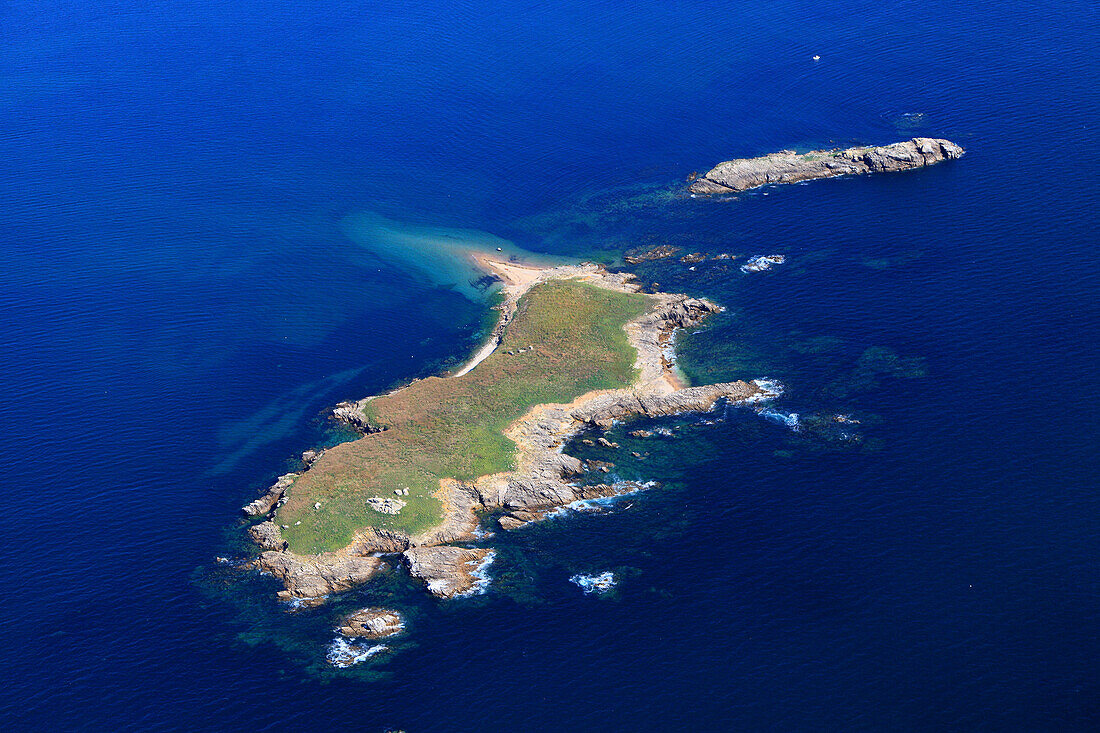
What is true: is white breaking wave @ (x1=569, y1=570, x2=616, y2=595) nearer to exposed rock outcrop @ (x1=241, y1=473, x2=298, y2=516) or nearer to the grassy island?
the grassy island

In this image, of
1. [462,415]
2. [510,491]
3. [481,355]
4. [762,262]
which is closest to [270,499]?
[462,415]

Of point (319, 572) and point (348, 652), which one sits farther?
point (319, 572)

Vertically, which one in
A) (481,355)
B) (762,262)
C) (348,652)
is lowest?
(348,652)

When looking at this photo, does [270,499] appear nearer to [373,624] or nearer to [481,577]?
[373,624]

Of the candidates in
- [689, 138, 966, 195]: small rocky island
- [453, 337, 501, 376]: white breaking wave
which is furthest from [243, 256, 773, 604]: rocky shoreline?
[689, 138, 966, 195]: small rocky island

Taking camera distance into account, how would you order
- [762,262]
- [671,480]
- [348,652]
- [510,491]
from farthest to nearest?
[762,262] < [671,480] < [510,491] < [348,652]

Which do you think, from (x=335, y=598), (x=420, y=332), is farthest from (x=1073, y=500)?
(x=420, y=332)

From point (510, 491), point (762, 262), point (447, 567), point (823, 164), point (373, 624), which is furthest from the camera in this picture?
point (823, 164)

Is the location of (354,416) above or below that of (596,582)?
above
